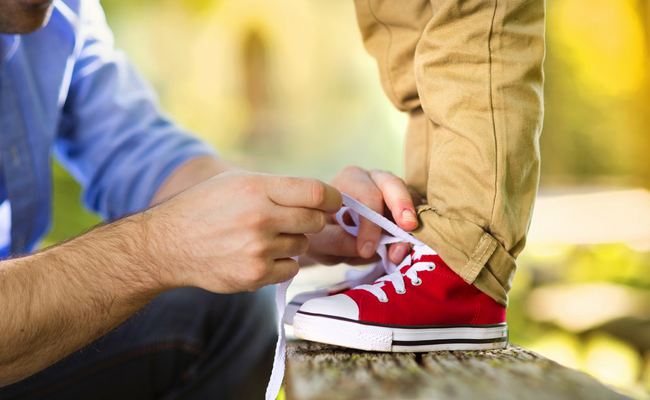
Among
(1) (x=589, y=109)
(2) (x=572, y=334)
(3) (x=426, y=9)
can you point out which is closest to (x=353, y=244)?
(3) (x=426, y=9)

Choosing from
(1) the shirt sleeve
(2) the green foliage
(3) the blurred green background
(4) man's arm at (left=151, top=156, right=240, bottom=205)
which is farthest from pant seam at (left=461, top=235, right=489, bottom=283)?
(2) the green foliage

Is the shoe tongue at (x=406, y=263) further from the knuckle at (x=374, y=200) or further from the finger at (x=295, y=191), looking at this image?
the finger at (x=295, y=191)

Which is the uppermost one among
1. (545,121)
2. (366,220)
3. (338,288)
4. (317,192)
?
(317,192)

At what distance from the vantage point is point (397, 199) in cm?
66

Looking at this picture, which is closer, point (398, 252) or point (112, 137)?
A: point (398, 252)

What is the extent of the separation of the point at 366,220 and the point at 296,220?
18 cm

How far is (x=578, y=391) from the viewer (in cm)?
43

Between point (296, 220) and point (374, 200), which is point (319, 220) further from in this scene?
point (374, 200)

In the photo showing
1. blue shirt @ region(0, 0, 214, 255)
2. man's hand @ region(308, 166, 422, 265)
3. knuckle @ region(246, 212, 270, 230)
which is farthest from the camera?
blue shirt @ region(0, 0, 214, 255)

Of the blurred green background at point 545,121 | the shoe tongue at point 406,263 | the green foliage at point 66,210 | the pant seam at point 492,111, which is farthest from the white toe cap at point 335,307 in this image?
the green foliage at point 66,210

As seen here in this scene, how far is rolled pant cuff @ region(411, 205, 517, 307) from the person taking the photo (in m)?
0.62

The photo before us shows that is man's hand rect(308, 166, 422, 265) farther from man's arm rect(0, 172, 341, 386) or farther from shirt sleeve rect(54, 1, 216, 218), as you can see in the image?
shirt sleeve rect(54, 1, 216, 218)

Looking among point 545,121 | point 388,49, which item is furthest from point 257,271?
point 545,121

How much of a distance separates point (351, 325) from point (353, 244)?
0.21 metres
